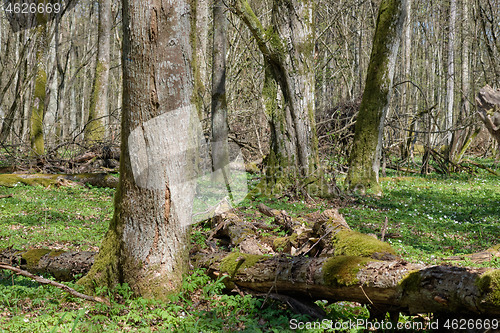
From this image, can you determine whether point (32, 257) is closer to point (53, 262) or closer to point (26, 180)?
point (53, 262)

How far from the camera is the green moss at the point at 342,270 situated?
314 cm

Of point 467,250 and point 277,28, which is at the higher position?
point 277,28

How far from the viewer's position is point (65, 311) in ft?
11.2

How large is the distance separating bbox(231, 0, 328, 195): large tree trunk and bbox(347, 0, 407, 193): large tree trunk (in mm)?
1456

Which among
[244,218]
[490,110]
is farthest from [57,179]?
[490,110]

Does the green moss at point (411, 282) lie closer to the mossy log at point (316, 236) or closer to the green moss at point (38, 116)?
the mossy log at point (316, 236)

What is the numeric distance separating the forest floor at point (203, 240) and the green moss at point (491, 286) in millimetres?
779

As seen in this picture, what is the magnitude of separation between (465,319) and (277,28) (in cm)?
787

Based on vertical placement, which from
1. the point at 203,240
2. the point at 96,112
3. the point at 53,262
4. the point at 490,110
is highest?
the point at 96,112

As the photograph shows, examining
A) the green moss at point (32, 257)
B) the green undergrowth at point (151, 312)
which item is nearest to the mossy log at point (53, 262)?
the green moss at point (32, 257)

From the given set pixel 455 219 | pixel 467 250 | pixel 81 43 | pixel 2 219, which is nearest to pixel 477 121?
pixel 455 219

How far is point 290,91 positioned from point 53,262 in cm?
646

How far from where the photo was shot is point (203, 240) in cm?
584

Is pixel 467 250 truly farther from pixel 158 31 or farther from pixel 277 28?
pixel 277 28
